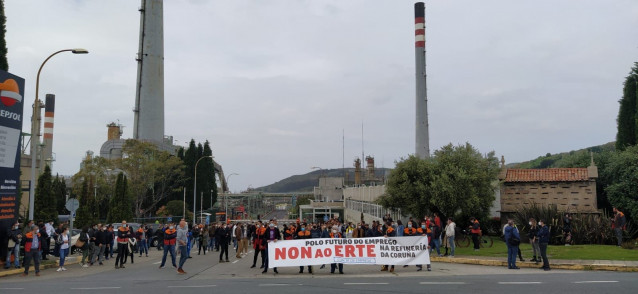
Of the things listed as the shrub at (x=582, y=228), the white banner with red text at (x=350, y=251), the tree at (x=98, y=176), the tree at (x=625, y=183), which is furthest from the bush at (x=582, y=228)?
the tree at (x=98, y=176)

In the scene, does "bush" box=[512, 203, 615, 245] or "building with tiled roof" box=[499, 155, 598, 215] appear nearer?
"bush" box=[512, 203, 615, 245]

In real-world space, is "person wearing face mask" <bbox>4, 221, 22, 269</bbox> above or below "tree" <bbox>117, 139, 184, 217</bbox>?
below

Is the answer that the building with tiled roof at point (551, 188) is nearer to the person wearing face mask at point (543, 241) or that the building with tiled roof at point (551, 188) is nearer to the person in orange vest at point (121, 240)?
the person wearing face mask at point (543, 241)

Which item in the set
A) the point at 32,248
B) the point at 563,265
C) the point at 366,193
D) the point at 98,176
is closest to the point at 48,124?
the point at 98,176

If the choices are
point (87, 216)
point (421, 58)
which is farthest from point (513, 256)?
point (421, 58)

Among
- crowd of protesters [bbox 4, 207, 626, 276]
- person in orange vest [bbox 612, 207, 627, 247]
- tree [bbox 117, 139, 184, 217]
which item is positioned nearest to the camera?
crowd of protesters [bbox 4, 207, 626, 276]

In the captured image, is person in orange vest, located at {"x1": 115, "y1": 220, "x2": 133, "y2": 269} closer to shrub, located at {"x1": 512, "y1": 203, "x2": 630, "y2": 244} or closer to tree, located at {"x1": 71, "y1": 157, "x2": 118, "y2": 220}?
shrub, located at {"x1": 512, "y1": 203, "x2": 630, "y2": 244}

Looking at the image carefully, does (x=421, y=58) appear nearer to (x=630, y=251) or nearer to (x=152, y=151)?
(x=152, y=151)

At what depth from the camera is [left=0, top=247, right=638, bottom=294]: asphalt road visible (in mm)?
12055

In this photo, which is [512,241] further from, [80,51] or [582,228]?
[80,51]

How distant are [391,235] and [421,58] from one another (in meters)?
37.5

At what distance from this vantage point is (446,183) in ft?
90.2

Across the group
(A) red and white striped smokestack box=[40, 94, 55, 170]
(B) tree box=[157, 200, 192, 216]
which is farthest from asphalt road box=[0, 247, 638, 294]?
(A) red and white striped smokestack box=[40, 94, 55, 170]

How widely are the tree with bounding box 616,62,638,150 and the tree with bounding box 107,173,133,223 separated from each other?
4386 centimetres
